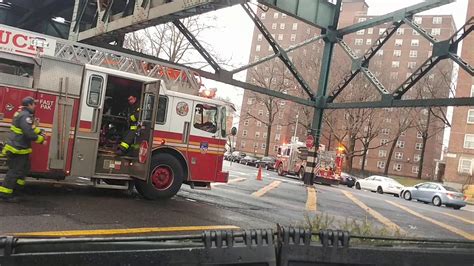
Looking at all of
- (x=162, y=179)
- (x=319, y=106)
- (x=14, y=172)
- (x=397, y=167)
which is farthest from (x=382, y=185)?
(x=397, y=167)

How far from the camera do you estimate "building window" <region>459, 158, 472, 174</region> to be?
5202 centimetres

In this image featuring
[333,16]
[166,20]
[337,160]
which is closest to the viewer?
[166,20]

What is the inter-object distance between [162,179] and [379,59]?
78.7m

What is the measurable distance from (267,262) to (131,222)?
5.31 meters

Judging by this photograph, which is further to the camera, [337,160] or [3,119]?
[337,160]

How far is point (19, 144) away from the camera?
8398 millimetres

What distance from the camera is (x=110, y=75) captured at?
32.9 feet

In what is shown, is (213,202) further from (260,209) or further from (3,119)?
(3,119)

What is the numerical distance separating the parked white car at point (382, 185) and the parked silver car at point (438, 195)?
328 centimetres

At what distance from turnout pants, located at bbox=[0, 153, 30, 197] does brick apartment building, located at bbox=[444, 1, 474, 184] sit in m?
51.1

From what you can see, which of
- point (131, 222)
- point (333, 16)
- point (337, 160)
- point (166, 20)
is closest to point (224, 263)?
point (131, 222)

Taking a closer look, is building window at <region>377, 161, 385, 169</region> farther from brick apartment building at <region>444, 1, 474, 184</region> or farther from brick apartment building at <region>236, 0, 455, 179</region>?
brick apartment building at <region>444, 1, 474, 184</region>

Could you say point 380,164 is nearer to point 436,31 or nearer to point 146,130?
point 436,31

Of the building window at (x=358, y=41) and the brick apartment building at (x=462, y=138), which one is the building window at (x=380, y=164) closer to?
the building window at (x=358, y=41)
